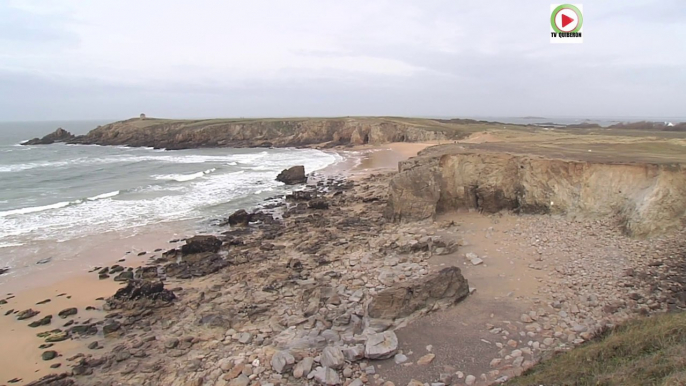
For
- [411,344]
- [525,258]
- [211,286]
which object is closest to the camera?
[411,344]

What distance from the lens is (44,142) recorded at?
74.8m

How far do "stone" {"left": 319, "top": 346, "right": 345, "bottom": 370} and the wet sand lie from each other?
20.6 ft

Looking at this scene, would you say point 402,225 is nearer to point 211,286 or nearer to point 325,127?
point 211,286

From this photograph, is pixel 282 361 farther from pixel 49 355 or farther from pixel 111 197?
pixel 111 197

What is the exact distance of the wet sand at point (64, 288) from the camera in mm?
9836

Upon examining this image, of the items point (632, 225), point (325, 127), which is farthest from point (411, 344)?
point (325, 127)

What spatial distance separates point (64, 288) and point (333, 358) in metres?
10.7

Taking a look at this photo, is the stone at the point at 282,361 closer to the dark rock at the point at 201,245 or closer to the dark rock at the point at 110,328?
the dark rock at the point at 110,328

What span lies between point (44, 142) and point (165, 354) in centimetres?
8312

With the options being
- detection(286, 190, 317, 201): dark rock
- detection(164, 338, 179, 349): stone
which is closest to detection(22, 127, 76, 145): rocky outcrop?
detection(286, 190, 317, 201): dark rock

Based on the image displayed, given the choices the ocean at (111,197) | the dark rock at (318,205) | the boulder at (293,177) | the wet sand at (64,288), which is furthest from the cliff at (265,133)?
the wet sand at (64,288)

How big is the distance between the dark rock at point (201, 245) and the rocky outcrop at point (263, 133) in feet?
148

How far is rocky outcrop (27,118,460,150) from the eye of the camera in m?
60.7

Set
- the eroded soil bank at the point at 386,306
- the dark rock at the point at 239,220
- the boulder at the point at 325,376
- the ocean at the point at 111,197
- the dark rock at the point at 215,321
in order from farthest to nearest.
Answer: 1. the dark rock at the point at 239,220
2. the ocean at the point at 111,197
3. the dark rock at the point at 215,321
4. the eroded soil bank at the point at 386,306
5. the boulder at the point at 325,376
